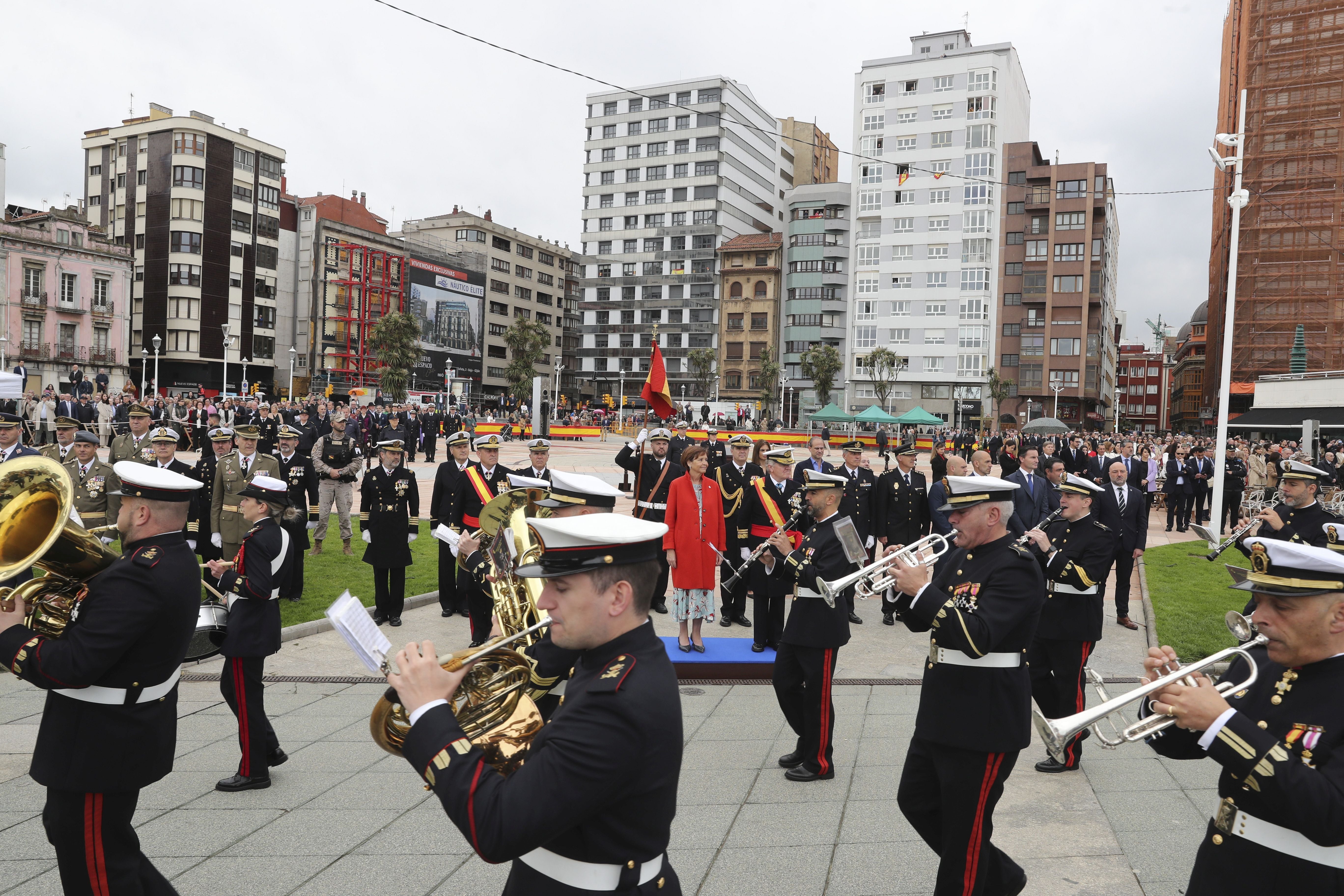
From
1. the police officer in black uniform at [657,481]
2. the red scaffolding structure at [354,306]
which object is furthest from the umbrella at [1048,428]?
the red scaffolding structure at [354,306]

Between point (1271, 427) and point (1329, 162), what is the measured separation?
55.3 ft

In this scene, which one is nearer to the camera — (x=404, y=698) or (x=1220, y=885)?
(x=404, y=698)

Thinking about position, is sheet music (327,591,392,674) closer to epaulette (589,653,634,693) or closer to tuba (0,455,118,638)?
epaulette (589,653,634,693)

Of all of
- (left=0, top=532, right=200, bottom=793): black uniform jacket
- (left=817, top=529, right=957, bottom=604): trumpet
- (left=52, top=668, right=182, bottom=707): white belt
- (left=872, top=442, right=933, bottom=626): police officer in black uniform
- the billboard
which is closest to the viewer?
(left=0, top=532, right=200, bottom=793): black uniform jacket

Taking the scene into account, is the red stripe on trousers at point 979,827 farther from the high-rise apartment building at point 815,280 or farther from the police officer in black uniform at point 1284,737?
the high-rise apartment building at point 815,280

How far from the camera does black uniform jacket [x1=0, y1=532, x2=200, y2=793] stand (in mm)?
3352

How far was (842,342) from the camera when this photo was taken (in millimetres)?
83062

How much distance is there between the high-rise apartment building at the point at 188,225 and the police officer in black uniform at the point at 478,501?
6493 centimetres

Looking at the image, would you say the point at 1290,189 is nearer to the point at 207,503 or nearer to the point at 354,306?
the point at 207,503

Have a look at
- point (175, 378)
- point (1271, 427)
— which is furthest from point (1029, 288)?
point (175, 378)

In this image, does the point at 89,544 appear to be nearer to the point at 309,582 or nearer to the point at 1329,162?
the point at 309,582

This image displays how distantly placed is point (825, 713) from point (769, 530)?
4329mm

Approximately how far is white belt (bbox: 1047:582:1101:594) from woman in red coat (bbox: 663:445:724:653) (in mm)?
3595

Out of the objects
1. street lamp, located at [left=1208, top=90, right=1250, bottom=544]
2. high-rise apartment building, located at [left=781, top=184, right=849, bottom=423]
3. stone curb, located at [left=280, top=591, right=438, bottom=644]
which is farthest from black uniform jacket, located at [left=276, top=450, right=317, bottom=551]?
high-rise apartment building, located at [left=781, top=184, right=849, bottom=423]
